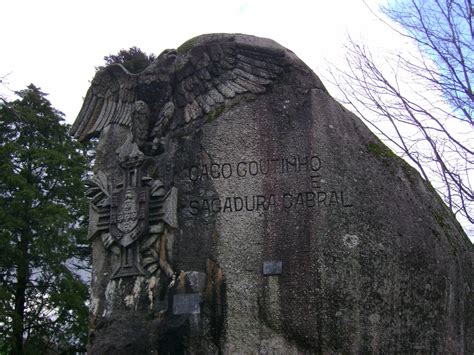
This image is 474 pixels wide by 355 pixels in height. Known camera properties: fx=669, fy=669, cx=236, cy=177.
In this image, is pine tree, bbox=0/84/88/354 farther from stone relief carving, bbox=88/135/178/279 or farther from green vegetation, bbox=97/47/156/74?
stone relief carving, bbox=88/135/178/279

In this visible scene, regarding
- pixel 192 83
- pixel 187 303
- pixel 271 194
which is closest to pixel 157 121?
pixel 192 83

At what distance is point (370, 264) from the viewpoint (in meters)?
5.13

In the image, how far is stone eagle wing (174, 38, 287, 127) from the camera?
5664 mm

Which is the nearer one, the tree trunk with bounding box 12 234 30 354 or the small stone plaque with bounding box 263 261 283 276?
the small stone plaque with bounding box 263 261 283 276

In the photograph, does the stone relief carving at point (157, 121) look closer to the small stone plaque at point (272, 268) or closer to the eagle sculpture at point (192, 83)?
the eagle sculpture at point (192, 83)

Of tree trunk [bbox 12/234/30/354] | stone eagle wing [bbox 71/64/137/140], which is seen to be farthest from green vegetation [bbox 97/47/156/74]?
stone eagle wing [bbox 71/64/137/140]

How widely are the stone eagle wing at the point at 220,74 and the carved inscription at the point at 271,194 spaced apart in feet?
1.78

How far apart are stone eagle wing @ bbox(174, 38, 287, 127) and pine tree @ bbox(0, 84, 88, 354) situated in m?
10.2

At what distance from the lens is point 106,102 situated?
6.30m

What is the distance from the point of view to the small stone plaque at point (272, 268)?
202 inches

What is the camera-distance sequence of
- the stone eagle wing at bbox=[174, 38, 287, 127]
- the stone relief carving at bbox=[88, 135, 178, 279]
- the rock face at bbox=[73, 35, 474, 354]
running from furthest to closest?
the stone eagle wing at bbox=[174, 38, 287, 127]
the stone relief carving at bbox=[88, 135, 178, 279]
the rock face at bbox=[73, 35, 474, 354]

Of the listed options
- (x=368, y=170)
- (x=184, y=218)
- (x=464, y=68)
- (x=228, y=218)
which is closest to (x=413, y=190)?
(x=368, y=170)

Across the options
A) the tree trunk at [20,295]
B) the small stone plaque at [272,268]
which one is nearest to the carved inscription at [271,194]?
the small stone plaque at [272,268]

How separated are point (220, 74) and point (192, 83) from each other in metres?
0.27
